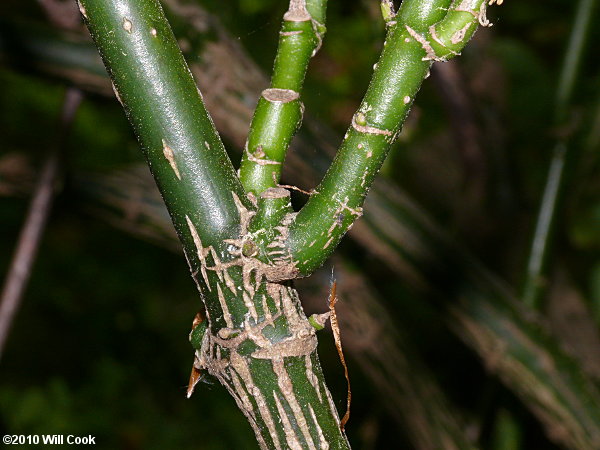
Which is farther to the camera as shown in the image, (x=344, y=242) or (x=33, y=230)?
(x=344, y=242)

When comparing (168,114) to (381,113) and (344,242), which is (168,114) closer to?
(381,113)

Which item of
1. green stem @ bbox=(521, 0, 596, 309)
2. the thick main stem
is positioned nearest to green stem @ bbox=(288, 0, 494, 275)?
the thick main stem

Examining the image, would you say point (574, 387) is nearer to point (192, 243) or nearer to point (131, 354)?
point (192, 243)

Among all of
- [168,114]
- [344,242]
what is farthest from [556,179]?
[168,114]

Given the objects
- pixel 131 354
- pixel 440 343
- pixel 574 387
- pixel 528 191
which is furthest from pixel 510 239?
pixel 131 354

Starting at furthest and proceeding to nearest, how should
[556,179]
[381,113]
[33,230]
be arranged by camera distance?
[556,179]
[33,230]
[381,113]

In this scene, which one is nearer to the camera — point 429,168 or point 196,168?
point 196,168
